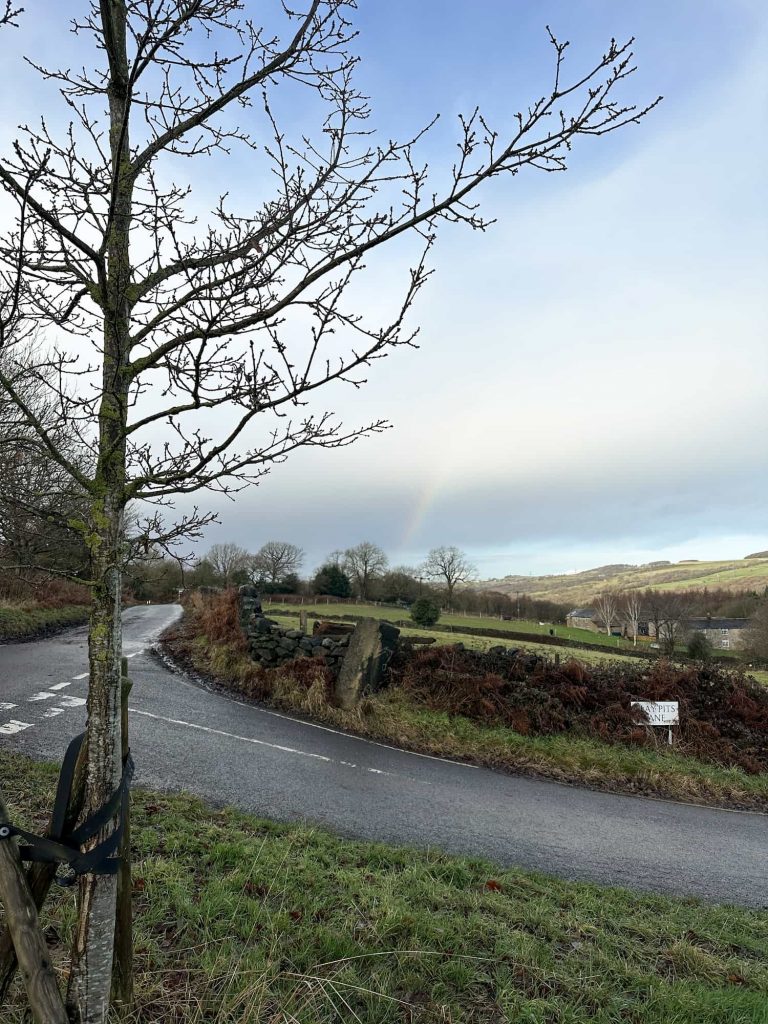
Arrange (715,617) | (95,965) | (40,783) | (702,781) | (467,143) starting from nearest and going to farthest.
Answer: (95,965)
(467,143)
(40,783)
(702,781)
(715,617)

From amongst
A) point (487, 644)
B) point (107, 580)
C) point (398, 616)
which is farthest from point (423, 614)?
point (107, 580)

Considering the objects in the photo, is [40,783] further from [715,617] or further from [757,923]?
[715,617]

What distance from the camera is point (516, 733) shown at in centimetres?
1131

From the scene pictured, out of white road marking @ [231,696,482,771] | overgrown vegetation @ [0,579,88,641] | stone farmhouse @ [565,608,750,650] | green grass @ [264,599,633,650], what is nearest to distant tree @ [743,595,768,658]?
green grass @ [264,599,633,650]

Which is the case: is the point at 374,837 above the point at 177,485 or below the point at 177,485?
below

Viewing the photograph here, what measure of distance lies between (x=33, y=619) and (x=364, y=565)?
42221 millimetres

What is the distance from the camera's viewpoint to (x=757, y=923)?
4.86 metres

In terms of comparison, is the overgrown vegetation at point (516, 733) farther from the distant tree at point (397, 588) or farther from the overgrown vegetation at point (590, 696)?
the distant tree at point (397, 588)

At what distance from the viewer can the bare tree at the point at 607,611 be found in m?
82.4

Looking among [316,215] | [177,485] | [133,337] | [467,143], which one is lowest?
[177,485]

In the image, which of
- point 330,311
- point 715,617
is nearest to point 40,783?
point 330,311

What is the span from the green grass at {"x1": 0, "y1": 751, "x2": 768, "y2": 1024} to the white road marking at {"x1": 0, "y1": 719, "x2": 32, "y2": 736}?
3.68 m

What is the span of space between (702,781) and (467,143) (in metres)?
11.0

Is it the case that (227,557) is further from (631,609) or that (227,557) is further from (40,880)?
(40,880)
